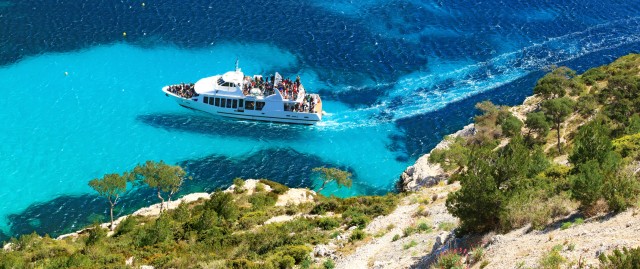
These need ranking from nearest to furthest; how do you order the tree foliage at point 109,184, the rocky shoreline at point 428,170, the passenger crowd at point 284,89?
the tree foliage at point 109,184 → the rocky shoreline at point 428,170 → the passenger crowd at point 284,89

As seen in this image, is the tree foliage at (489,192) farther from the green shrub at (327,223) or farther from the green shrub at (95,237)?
the green shrub at (95,237)

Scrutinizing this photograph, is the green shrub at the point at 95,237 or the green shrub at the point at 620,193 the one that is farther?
the green shrub at the point at 95,237

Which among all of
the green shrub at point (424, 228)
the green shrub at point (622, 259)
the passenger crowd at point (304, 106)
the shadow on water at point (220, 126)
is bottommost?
the green shrub at point (424, 228)

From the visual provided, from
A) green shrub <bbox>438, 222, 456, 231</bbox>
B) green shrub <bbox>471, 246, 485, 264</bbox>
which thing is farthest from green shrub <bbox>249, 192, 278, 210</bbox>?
green shrub <bbox>471, 246, 485, 264</bbox>

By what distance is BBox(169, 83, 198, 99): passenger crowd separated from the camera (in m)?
75.4

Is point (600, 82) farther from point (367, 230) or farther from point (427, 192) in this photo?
point (367, 230)

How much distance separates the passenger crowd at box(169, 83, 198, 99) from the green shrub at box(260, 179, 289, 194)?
62.3 ft

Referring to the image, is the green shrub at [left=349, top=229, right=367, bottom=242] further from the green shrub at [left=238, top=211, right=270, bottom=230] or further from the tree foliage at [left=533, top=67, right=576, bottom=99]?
the tree foliage at [left=533, top=67, right=576, bottom=99]

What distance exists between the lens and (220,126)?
73.8 metres

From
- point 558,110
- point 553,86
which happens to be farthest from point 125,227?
point 553,86

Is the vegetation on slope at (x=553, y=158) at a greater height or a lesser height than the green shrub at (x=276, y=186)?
greater

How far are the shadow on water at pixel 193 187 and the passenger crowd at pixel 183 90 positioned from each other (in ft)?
37.8

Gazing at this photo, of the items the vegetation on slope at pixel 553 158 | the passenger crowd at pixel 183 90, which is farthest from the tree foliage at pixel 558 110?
the passenger crowd at pixel 183 90

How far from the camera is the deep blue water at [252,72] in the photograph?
6556cm
